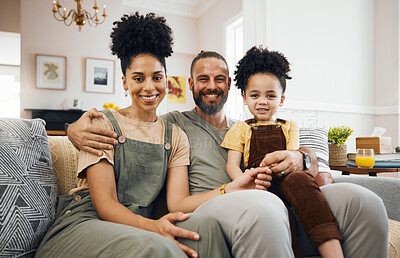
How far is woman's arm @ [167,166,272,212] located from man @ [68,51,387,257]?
1 cm

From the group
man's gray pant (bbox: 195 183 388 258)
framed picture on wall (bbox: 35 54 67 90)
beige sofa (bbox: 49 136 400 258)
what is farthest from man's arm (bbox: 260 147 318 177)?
framed picture on wall (bbox: 35 54 67 90)

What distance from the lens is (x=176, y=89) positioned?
609 centimetres

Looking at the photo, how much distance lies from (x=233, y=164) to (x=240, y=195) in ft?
1.26

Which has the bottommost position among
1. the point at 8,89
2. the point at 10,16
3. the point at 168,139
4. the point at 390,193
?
the point at 390,193

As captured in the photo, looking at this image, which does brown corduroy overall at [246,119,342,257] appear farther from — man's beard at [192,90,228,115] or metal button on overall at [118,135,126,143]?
metal button on overall at [118,135,126,143]

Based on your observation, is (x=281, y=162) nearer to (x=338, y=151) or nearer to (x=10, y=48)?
(x=338, y=151)

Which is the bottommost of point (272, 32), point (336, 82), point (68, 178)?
point (68, 178)

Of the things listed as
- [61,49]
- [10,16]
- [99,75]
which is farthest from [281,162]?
[10,16]

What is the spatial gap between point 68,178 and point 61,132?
3759 millimetres

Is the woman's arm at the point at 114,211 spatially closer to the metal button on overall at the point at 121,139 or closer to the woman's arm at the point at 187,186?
the metal button on overall at the point at 121,139

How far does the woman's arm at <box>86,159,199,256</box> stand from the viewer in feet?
2.74

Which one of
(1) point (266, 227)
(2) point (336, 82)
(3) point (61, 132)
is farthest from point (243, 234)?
(3) point (61, 132)

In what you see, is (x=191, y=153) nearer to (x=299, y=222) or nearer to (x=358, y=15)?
(x=299, y=222)

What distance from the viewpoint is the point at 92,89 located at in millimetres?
5305
